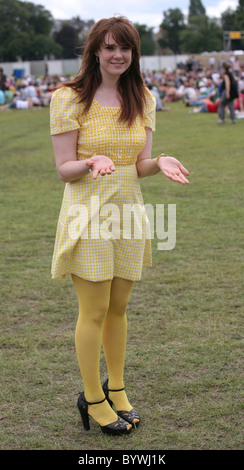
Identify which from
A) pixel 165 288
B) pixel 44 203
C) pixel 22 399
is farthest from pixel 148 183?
pixel 22 399

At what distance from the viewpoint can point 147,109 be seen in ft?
10.6

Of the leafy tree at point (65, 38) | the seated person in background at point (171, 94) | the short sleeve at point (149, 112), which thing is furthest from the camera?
the leafy tree at point (65, 38)

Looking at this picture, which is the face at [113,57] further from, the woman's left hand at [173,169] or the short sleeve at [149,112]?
the woman's left hand at [173,169]

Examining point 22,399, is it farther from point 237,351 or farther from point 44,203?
point 44,203

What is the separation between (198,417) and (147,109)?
1715mm

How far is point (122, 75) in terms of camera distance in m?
3.18

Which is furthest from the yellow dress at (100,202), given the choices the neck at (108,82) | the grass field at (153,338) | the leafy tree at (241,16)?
the leafy tree at (241,16)

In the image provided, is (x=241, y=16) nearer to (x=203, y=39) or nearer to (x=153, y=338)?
(x=203, y=39)

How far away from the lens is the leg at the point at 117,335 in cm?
324

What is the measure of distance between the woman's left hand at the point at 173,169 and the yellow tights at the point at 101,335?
2.06ft

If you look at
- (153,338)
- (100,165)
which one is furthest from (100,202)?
(153,338)

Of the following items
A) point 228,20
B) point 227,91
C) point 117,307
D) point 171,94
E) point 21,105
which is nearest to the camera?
point 117,307

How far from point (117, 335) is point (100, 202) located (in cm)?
77
